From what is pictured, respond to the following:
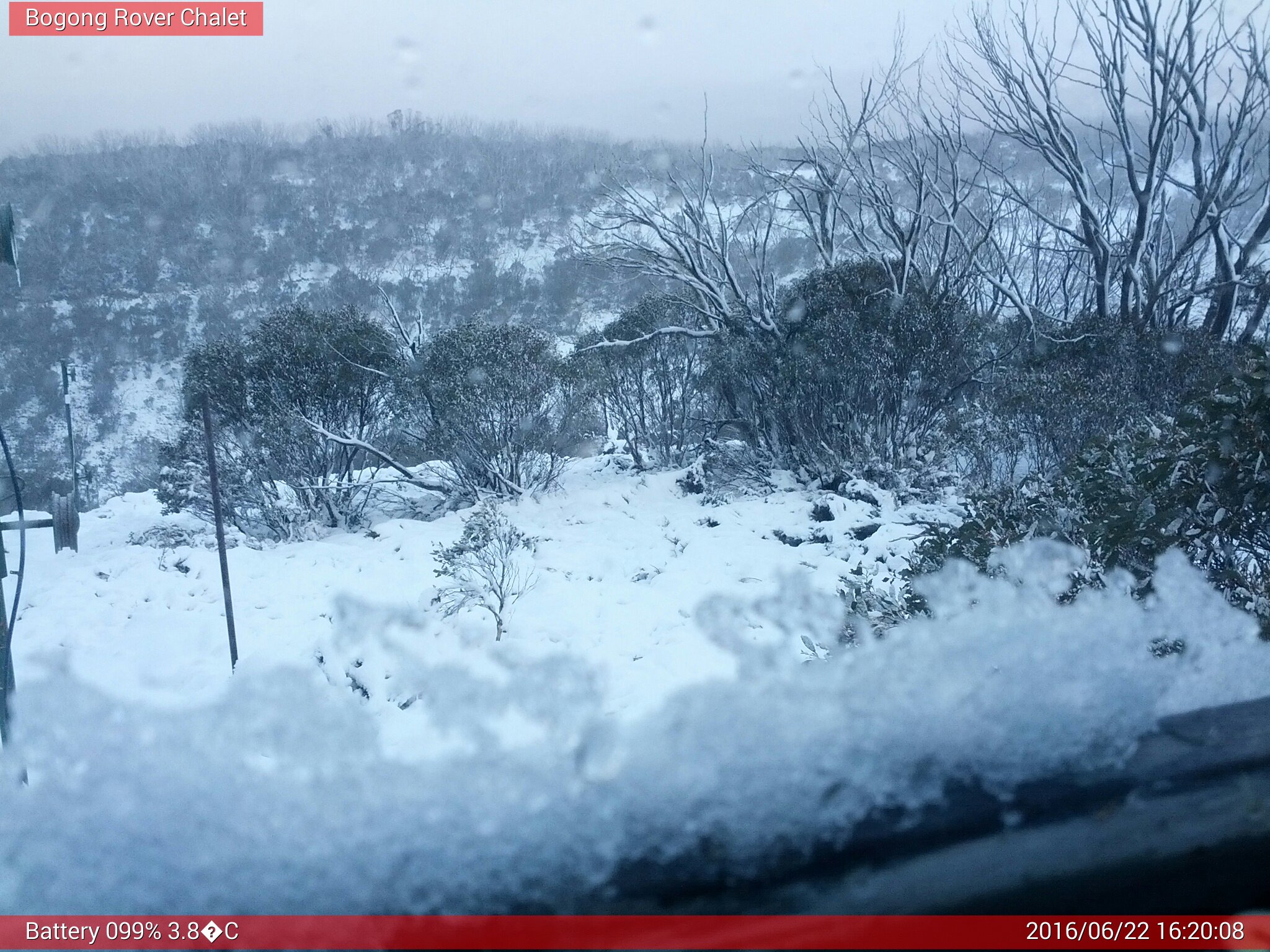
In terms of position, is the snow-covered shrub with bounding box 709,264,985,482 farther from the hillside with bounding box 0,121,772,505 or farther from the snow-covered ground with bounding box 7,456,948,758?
the hillside with bounding box 0,121,772,505

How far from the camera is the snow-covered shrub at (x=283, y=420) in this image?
834 centimetres

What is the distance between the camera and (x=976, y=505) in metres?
3.94

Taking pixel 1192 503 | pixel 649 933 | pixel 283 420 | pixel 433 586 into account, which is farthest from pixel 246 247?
pixel 649 933

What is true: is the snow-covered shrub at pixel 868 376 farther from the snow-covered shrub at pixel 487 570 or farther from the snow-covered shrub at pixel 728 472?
the snow-covered shrub at pixel 487 570

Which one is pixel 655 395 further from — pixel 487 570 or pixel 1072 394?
pixel 487 570

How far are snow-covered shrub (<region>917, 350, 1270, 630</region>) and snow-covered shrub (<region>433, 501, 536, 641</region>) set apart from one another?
2803mm

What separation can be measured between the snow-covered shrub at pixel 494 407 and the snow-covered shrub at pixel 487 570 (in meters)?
2.41

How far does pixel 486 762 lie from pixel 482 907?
0.70 feet

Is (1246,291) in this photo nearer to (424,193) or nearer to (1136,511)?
(1136,511)

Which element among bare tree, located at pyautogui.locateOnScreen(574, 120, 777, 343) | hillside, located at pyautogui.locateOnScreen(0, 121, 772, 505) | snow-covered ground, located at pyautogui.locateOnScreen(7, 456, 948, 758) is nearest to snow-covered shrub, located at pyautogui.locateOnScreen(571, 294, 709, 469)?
bare tree, located at pyautogui.locateOnScreen(574, 120, 777, 343)

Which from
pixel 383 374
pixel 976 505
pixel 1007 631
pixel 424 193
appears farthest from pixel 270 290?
pixel 1007 631

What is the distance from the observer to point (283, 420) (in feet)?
28.0

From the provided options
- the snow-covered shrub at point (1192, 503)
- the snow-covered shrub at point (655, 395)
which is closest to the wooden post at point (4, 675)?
the snow-covered shrub at point (1192, 503)

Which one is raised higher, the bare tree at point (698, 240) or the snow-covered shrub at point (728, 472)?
the bare tree at point (698, 240)
